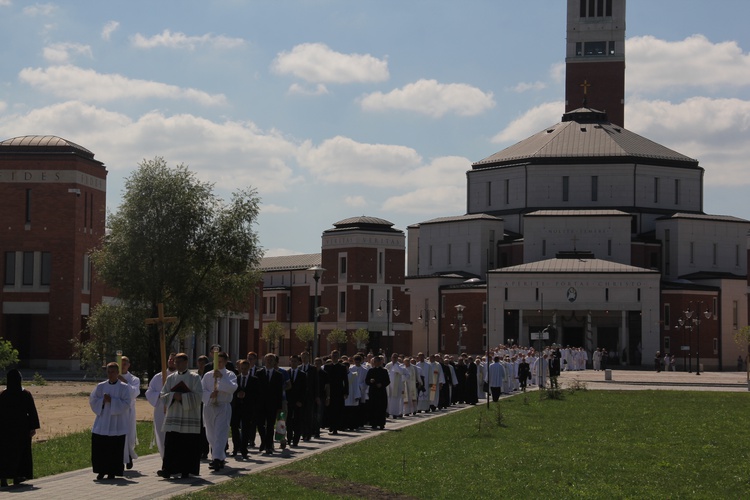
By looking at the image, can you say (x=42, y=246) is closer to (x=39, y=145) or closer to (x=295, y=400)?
(x=39, y=145)

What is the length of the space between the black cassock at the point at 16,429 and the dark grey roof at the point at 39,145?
4806 centimetres

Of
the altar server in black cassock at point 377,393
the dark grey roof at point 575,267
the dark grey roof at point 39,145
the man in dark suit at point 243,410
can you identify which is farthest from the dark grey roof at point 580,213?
the man in dark suit at point 243,410

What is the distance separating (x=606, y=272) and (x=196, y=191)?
46115 mm

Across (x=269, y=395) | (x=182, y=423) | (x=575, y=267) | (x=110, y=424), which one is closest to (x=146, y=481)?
(x=182, y=423)

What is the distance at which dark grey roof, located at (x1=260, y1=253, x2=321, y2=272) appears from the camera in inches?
4427

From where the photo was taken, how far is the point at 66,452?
69.0 ft

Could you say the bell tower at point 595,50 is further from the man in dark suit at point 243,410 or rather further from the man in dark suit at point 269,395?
the man in dark suit at point 243,410

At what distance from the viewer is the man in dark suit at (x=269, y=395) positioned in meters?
21.3

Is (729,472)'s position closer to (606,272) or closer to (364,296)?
(606,272)

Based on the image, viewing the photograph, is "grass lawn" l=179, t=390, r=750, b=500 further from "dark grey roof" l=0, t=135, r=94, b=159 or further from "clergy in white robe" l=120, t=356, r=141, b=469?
"dark grey roof" l=0, t=135, r=94, b=159

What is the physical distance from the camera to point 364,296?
9650 centimetres

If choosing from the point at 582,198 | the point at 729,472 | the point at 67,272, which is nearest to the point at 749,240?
the point at 582,198

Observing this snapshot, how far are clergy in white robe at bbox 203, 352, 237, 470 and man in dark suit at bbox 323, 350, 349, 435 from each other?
6606mm

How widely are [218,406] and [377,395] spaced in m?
9.46
